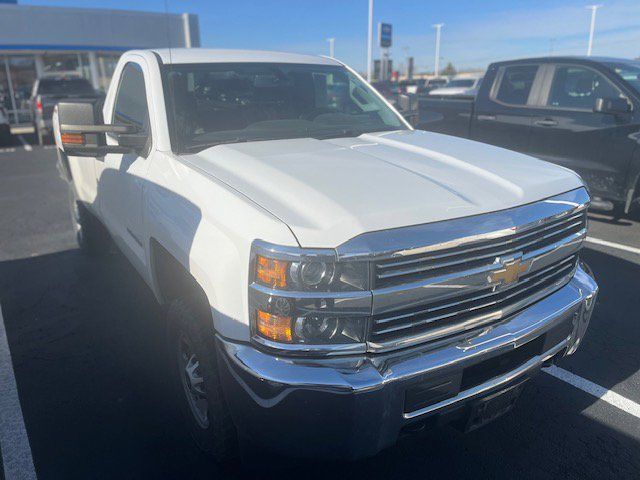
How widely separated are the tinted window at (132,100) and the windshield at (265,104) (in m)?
0.26

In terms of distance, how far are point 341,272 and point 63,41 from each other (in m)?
23.2

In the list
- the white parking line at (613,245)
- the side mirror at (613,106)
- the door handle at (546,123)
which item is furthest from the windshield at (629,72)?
the white parking line at (613,245)

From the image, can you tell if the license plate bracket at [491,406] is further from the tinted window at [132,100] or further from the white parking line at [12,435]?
the tinted window at [132,100]

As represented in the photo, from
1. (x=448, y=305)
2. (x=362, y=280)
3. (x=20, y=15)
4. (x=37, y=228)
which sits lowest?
(x=37, y=228)

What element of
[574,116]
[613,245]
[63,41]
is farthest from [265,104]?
[63,41]

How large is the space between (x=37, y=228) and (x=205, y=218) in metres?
5.44

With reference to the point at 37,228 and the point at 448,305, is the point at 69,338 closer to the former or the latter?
the point at 448,305

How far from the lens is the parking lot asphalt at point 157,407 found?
2.51m

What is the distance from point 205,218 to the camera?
2.21 meters

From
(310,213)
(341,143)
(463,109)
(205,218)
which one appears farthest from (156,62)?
(463,109)

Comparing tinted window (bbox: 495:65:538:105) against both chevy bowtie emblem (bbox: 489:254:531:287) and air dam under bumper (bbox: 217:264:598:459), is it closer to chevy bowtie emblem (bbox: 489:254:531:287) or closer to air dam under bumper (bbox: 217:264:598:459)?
chevy bowtie emblem (bbox: 489:254:531:287)

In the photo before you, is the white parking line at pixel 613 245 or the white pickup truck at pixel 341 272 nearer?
the white pickup truck at pixel 341 272

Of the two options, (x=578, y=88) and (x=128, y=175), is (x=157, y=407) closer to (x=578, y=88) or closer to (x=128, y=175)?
(x=128, y=175)

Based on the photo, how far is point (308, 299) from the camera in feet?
5.95
